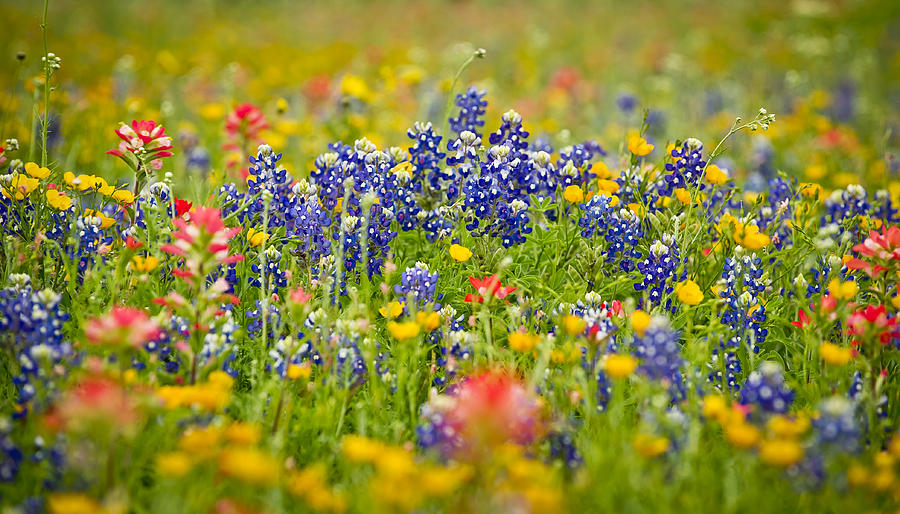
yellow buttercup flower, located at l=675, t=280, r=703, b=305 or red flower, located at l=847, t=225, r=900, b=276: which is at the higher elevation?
red flower, located at l=847, t=225, r=900, b=276

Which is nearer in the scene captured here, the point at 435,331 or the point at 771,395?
the point at 771,395

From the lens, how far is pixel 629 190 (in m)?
3.24

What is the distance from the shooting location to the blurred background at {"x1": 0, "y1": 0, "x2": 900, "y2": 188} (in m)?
4.83

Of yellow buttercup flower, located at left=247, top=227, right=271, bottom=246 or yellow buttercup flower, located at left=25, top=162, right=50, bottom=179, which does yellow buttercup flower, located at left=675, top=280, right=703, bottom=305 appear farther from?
yellow buttercup flower, located at left=25, top=162, right=50, bottom=179

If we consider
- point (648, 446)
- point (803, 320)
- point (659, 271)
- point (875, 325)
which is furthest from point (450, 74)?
point (648, 446)

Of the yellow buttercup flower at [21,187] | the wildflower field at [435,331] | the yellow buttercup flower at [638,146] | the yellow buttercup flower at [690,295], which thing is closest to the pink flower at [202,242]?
the wildflower field at [435,331]

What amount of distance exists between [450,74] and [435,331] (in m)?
2.64

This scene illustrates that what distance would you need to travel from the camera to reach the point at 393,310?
2.35 metres

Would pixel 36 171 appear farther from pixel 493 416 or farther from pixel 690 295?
pixel 690 295

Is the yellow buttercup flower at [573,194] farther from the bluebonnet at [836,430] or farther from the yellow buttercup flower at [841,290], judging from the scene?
the bluebonnet at [836,430]

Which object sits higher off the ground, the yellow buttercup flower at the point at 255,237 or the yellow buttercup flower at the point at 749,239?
the yellow buttercup flower at the point at 749,239

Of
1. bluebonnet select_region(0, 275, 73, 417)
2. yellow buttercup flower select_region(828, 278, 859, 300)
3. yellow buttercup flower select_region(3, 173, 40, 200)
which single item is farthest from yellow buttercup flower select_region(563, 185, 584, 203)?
yellow buttercup flower select_region(3, 173, 40, 200)

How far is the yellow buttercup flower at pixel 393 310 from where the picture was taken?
2.34 metres

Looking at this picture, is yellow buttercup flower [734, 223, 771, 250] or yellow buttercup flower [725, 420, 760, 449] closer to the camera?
yellow buttercup flower [725, 420, 760, 449]
